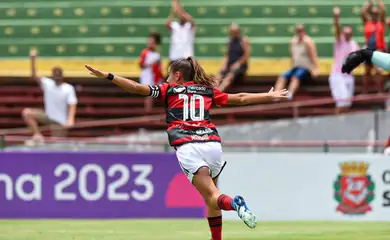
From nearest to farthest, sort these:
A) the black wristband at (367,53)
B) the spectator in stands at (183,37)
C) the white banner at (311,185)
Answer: the black wristband at (367,53)
the white banner at (311,185)
the spectator in stands at (183,37)

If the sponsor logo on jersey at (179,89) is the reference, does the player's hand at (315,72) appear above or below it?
below

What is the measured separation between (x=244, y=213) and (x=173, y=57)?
11432 millimetres

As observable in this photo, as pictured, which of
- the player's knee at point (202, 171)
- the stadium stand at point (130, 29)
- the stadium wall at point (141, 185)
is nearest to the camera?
the player's knee at point (202, 171)

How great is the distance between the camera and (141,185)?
1527cm

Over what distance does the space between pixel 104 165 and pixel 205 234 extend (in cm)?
341

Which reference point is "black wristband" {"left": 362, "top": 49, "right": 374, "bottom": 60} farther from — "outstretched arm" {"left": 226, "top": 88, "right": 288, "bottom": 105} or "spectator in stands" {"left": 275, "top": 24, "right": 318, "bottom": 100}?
"spectator in stands" {"left": 275, "top": 24, "right": 318, "bottom": 100}

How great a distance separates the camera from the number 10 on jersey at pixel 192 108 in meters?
9.76

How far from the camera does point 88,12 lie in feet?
79.8

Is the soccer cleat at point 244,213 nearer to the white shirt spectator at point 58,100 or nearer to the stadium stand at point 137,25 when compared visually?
the white shirt spectator at point 58,100

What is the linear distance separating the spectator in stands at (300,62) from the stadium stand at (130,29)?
6.32ft

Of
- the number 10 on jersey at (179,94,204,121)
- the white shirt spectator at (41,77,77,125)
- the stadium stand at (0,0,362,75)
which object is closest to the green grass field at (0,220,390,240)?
the number 10 on jersey at (179,94,204,121)

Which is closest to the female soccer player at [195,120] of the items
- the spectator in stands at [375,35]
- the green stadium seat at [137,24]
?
the spectator in stands at [375,35]

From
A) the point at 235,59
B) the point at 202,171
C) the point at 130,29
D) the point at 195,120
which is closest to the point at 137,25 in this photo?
the point at 130,29

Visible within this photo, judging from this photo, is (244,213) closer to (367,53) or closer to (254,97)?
(254,97)
